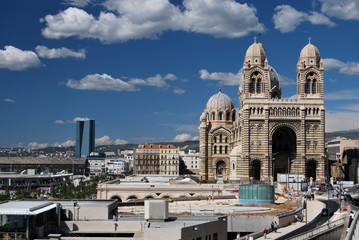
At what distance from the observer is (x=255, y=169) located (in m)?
106

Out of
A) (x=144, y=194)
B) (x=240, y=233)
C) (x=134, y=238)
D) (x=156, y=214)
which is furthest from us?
(x=144, y=194)

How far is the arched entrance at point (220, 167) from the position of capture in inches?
4909

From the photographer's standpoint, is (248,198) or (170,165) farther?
(170,165)

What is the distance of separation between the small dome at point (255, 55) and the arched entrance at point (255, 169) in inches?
803

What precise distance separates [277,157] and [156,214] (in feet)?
251

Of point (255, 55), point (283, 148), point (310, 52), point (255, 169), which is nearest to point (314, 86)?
point (310, 52)

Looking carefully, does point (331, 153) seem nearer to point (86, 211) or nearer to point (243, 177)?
point (243, 177)

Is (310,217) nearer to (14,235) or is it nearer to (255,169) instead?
(14,235)

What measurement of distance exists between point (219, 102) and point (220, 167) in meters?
17.0

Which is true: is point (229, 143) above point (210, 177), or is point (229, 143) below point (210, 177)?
above

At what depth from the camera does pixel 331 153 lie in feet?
581

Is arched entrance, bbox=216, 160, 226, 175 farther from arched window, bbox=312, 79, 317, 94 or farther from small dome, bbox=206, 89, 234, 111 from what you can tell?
arched window, bbox=312, 79, 317, 94

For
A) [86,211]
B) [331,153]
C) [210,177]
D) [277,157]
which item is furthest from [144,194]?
[331,153]

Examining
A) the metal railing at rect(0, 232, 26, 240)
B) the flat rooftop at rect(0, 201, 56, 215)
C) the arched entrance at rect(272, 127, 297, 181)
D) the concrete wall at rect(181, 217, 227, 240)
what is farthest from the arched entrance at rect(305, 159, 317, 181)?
the metal railing at rect(0, 232, 26, 240)
